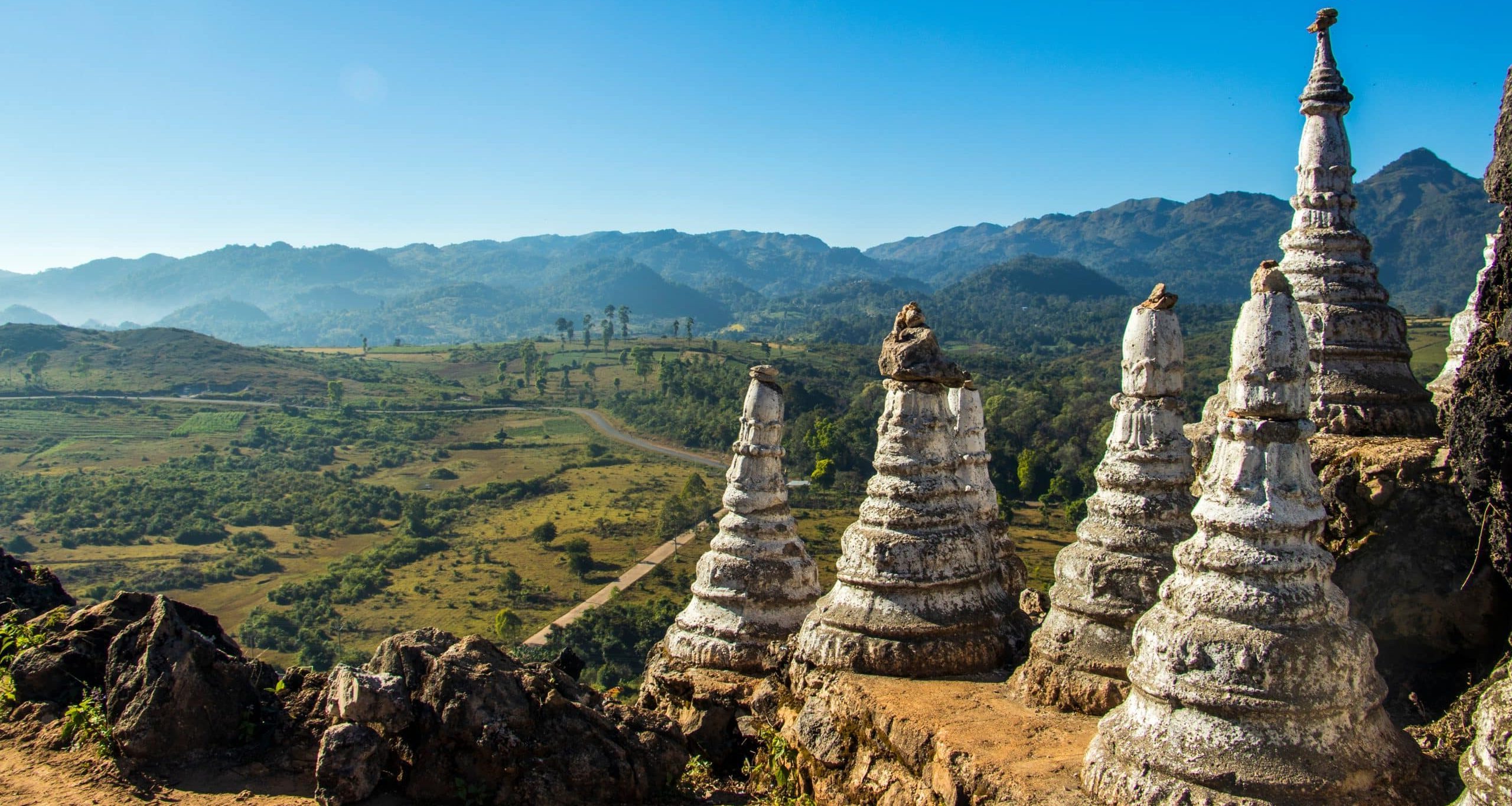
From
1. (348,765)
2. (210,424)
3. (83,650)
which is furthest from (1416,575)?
(210,424)

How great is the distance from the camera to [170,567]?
70.7m

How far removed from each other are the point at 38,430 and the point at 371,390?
1648 inches

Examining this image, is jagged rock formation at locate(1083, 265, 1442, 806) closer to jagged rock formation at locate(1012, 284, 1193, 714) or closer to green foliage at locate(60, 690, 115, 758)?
jagged rock formation at locate(1012, 284, 1193, 714)

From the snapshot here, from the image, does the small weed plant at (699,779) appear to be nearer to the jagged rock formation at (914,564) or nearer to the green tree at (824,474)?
the jagged rock formation at (914,564)

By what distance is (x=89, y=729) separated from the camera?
40.3 ft

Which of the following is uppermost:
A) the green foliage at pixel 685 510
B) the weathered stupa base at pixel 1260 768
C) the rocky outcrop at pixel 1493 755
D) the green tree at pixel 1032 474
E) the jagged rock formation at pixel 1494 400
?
the jagged rock formation at pixel 1494 400

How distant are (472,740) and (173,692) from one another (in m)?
3.58

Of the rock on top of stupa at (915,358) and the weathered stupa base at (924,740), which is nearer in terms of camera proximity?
the weathered stupa base at (924,740)

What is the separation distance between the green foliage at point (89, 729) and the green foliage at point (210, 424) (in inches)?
4538

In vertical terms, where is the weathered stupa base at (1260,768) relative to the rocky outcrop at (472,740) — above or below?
above

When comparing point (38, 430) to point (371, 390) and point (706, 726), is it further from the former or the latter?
point (706, 726)

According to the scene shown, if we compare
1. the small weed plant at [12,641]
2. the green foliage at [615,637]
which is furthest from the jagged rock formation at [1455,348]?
the green foliage at [615,637]

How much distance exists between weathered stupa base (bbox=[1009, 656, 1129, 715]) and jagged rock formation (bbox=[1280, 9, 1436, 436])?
241 inches

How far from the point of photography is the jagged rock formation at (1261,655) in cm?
812
